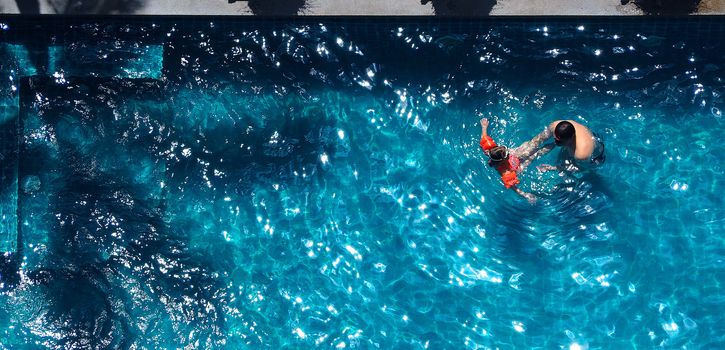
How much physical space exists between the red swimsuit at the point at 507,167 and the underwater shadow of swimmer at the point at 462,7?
1.79 m

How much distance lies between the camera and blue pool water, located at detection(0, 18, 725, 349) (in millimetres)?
7938

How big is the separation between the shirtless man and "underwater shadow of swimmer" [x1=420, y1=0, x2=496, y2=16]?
6.05 ft

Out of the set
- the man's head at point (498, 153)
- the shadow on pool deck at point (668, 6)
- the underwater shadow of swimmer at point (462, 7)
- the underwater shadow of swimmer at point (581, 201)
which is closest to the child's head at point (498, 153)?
the man's head at point (498, 153)

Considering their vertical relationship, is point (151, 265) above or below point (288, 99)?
below

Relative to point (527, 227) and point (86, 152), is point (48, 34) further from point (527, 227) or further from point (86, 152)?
point (527, 227)

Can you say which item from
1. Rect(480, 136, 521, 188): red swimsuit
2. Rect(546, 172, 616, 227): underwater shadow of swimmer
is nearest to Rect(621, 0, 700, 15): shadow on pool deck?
Rect(546, 172, 616, 227): underwater shadow of swimmer

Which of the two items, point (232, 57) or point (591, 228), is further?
point (232, 57)

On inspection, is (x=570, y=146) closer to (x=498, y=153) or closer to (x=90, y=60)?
(x=498, y=153)

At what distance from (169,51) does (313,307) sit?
4.03 meters

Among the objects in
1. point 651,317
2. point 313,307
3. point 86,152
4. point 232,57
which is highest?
point 232,57

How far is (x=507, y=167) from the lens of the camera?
7363 millimetres

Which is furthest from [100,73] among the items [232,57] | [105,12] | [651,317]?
[651,317]

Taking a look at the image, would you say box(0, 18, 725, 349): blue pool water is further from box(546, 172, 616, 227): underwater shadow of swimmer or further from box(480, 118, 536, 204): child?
box(480, 118, 536, 204): child

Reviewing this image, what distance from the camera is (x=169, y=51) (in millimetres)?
8492
